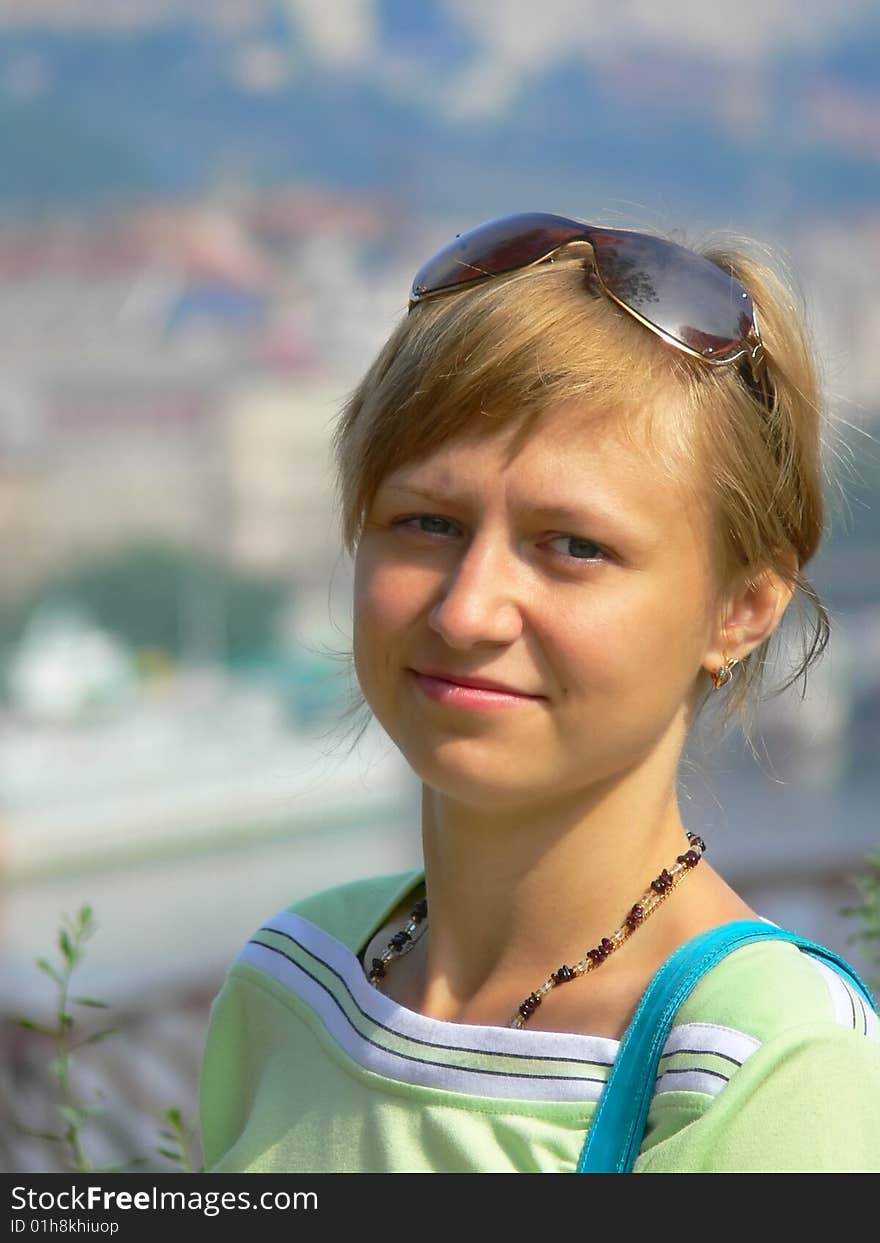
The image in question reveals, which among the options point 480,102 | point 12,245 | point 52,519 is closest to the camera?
point 52,519

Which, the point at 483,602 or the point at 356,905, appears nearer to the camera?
the point at 483,602

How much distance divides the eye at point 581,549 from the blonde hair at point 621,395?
0.12ft

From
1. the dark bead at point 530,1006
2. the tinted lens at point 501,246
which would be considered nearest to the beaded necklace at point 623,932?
the dark bead at point 530,1006

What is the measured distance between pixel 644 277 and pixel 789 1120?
29cm

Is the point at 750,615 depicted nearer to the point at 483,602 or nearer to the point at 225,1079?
the point at 483,602

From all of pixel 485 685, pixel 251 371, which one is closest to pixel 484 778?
pixel 485 685

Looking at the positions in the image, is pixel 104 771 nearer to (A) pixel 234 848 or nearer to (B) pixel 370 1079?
(A) pixel 234 848

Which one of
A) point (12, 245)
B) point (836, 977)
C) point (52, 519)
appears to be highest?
point (836, 977)

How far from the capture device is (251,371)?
2658 centimetres

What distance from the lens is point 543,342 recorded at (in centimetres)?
59

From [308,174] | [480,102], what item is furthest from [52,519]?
[480,102]

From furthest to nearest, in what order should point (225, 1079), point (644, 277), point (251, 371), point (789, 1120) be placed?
point (251, 371) → point (225, 1079) → point (644, 277) → point (789, 1120)

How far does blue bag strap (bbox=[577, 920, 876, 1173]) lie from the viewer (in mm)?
531
